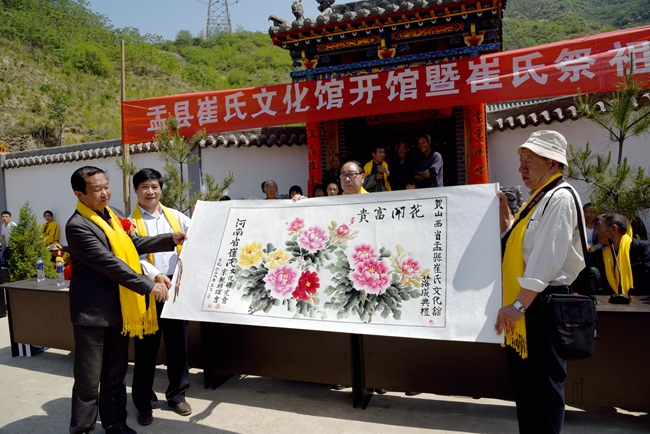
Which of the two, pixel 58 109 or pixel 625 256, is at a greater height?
pixel 58 109

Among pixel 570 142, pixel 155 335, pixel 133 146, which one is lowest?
pixel 155 335

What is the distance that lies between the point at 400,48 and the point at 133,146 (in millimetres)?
5665

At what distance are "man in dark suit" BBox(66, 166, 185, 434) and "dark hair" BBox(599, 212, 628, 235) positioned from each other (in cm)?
309

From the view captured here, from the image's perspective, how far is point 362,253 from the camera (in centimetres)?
254

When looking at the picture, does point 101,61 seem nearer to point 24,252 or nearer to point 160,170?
point 160,170

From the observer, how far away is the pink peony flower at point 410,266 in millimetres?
2348

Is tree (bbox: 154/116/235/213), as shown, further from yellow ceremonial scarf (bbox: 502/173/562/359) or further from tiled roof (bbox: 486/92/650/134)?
tiled roof (bbox: 486/92/650/134)

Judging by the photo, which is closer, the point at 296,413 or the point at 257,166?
the point at 296,413

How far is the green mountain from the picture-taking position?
18219 millimetres

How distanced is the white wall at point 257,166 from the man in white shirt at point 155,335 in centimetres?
473

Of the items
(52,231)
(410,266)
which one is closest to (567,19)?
(52,231)

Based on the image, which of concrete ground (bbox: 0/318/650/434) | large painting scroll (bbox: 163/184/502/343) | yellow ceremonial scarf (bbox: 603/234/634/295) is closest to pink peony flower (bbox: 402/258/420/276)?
large painting scroll (bbox: 163/184/502/343)

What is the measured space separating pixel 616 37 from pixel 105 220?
4967 millimetres

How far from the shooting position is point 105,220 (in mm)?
2619
